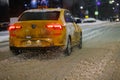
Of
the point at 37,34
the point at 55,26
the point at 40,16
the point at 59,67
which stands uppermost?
the point at 40,16

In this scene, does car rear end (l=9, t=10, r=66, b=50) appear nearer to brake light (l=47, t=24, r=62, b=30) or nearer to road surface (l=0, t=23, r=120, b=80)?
brake light (l=47, t=24, r=62, b=30)

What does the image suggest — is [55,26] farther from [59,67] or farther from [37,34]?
[59,67]

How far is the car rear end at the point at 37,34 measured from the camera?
38.5 ft

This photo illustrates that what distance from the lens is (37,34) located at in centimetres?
1175

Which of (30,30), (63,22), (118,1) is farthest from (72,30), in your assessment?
(118,1)

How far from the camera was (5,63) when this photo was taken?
10797mm

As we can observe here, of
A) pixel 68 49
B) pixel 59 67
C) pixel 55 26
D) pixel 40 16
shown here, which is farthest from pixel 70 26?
pixel 59 67

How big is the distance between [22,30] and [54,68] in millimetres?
2543

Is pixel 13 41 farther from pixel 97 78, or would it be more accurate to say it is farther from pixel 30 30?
pixel 97 78

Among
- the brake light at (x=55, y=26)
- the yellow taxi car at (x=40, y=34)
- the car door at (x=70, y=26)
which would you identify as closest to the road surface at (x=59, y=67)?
the yellow taxi car at (x=40, y=34)

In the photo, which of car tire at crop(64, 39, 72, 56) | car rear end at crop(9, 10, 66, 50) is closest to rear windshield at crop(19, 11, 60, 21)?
car rear end at crop(9, 10, 66, 50)

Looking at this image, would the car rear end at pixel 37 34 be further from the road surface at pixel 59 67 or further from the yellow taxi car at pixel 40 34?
the road surface at pixel 59 67

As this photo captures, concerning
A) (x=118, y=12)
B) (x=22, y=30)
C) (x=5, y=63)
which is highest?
(x=22, y=30)

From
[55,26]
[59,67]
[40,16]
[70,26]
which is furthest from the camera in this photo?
[70,26]
